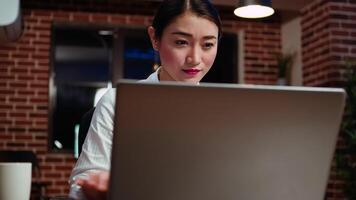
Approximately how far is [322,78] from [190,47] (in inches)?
172

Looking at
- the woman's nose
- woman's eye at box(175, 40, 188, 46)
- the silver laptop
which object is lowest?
the silver laptop

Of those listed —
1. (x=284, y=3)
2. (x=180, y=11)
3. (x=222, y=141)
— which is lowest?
(x=222, y=141)

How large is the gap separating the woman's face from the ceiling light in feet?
7.25

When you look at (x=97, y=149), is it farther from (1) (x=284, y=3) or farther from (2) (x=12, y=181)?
(1) (x=284, y=3)

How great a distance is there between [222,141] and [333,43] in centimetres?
463

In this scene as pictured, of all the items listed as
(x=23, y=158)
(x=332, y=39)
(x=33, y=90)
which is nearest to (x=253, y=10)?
(x=332, y=39)

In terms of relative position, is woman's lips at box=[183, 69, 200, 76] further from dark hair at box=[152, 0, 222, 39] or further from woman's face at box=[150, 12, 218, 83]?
dark hair at box=[152, 0, 222, 39]

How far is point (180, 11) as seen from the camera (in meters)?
1.13

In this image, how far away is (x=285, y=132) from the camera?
2.49ft

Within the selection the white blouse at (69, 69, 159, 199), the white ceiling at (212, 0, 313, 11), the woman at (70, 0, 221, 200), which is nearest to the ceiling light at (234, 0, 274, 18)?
the white ceiling at (212, 0, 313, 11)

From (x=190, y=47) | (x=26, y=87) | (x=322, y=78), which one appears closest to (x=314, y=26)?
(x=322, y=78)

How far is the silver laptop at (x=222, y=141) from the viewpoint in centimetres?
71

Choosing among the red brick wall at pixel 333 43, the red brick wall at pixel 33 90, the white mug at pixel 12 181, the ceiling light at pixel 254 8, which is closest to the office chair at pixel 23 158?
the red brick wall at pixel 33 90

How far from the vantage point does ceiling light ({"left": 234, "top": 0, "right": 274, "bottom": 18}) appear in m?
3.26
